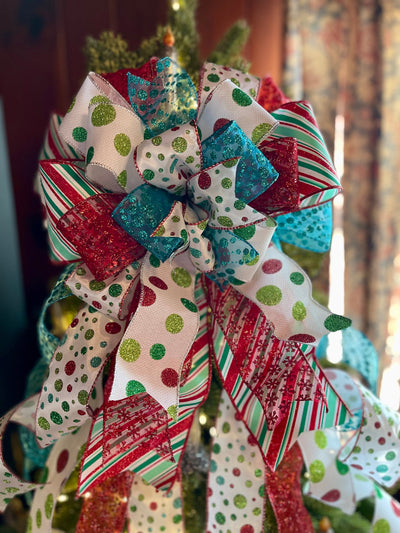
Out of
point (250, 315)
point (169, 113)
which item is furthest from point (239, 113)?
point (250, 315)

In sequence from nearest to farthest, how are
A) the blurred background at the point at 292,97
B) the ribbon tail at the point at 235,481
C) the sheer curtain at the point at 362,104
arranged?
1. the ribbon tail at the point at 235,481
2. the blurred background at the point at 292,97
3. the sheer curtain at the point at 362,104

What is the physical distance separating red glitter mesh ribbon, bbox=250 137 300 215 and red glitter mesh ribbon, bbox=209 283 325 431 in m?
0.10

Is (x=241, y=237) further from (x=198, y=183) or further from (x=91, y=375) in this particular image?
(x=91, y=375)

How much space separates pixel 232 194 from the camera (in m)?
0.40

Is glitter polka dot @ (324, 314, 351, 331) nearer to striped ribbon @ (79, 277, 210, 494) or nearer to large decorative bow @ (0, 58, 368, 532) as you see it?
large decorative bow @ (0, 58, 368, 532)

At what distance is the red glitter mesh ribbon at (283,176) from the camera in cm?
42

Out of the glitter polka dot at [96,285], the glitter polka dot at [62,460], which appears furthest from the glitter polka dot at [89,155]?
the glitter polka dot at [62,460]

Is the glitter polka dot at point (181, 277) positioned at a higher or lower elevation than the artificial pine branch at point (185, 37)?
lower

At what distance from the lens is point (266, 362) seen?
447mm

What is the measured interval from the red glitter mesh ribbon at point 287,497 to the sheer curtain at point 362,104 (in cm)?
93

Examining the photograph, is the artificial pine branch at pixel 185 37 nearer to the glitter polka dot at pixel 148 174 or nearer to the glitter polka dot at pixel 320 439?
the glitter polka dot at pixel 148 174

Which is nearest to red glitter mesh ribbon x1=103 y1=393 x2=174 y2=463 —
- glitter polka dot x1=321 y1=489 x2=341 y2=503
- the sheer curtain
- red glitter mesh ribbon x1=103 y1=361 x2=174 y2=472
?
red glitter mesh ribbon x1=103 y1=361 x2=174 y2=472

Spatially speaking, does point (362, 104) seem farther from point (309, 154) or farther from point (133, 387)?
point (133, 387)

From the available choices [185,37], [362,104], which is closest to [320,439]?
[185,37]
